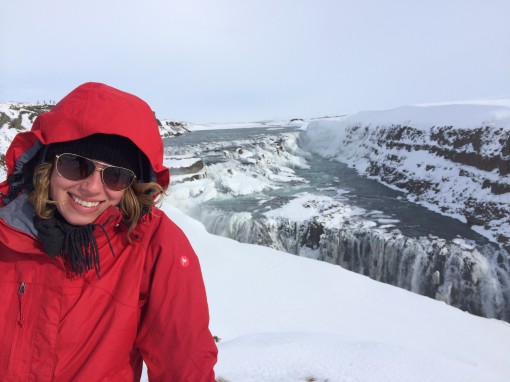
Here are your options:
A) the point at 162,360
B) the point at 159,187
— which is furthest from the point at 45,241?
the point at 162,360

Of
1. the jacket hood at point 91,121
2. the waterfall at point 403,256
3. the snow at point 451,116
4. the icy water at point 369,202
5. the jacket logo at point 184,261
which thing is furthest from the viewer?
the snow at point 451,116

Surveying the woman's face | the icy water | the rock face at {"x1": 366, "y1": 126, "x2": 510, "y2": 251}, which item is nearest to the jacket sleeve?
the woman's face

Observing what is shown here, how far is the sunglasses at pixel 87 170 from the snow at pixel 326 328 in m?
2.96

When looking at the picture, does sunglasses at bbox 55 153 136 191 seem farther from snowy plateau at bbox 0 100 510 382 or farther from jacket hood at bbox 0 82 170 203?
snowy plateau at bbox 0 100 510 382

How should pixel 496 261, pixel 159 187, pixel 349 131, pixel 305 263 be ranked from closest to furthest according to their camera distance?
1. pixel 159 187
2. pixel 305 263
3. pixel 496 261
4. pixel 349 131

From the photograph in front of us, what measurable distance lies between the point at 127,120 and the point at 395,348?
458 cm

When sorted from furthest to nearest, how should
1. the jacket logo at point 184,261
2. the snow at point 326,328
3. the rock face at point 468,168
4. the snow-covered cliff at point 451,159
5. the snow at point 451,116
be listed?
1. the snow at point 451,116
2. the snow-covered cliff at point 451,159
3. the rock face at point 468,168
4. the snow at point 326,328
5. the jacket logo at point 184,261

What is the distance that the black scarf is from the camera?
1379 mm

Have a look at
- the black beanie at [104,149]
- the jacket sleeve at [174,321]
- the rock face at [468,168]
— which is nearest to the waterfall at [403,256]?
the rock face at [468,168]

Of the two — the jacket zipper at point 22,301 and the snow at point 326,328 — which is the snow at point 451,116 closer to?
the snow at point 326,328

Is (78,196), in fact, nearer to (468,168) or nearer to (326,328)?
(326,328)

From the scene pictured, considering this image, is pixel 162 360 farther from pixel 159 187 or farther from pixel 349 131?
pixel 349 131

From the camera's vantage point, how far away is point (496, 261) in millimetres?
11773

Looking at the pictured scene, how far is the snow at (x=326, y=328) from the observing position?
13.3 ft
